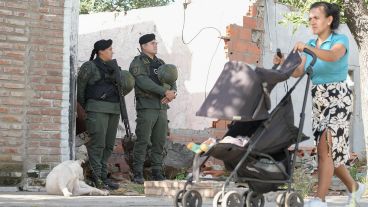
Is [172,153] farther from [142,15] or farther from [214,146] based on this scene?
[214,146]

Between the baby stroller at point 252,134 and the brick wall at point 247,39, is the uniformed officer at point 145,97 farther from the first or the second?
the baby stroller at point 252,134

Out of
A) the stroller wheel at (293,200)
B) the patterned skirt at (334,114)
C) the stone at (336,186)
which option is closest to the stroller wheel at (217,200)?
the stroller wheel at (293,200)

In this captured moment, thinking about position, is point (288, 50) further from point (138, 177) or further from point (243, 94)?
point (243, 94)

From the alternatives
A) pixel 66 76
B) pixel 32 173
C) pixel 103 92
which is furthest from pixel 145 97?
pixel 32 173

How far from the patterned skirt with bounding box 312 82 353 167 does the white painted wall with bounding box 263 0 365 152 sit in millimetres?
8598

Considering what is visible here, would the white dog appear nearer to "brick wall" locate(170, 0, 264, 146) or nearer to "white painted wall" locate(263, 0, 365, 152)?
"brick wall" locate(170, 0, 264, 146)

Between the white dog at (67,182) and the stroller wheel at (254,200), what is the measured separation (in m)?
3.20

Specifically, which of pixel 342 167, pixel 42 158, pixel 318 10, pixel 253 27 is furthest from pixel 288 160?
pixel 253 27

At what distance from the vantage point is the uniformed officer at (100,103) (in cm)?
969

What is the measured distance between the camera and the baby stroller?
16.6 ft

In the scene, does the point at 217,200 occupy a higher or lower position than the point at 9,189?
higher

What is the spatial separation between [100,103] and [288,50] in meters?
6.76

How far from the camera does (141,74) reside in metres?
10.3

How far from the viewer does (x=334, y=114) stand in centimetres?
569
